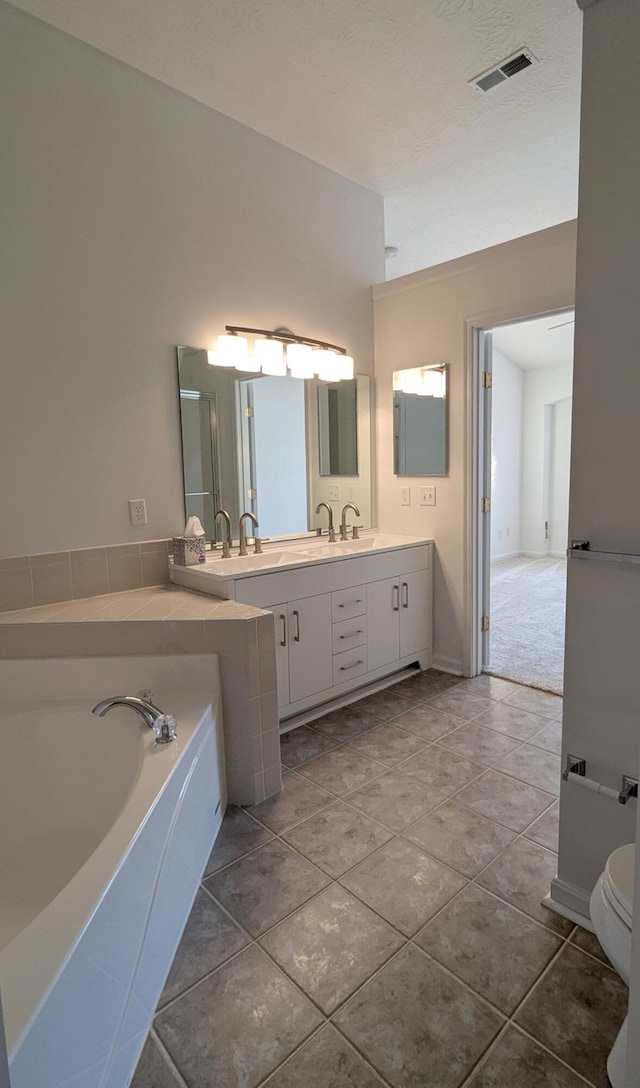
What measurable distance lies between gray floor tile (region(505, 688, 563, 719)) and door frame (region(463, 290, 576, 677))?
33 cm

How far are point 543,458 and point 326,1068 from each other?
278 inches

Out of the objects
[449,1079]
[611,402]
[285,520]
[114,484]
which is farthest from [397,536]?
[449,1079]

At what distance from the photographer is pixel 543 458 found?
7164mm

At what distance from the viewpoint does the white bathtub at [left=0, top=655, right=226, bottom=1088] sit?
884mm

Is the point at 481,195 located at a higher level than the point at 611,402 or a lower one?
higher

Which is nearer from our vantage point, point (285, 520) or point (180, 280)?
point (180, 280)

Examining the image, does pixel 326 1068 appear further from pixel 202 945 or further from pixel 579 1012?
pixel 579 1012

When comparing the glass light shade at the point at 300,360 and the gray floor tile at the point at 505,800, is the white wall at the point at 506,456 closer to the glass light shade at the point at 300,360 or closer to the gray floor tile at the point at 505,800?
the glass light shade at the point at 300,360

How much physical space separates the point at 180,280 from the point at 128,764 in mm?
2128

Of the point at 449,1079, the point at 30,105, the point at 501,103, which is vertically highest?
the point at 501,103

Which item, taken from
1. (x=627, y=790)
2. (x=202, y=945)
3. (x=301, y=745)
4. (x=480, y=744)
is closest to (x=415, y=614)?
(x=480, y=744)

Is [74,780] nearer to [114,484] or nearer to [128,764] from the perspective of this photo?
[128,764]

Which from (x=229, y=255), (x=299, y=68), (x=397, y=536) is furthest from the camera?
(x=397, y=536)

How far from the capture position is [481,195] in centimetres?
346
